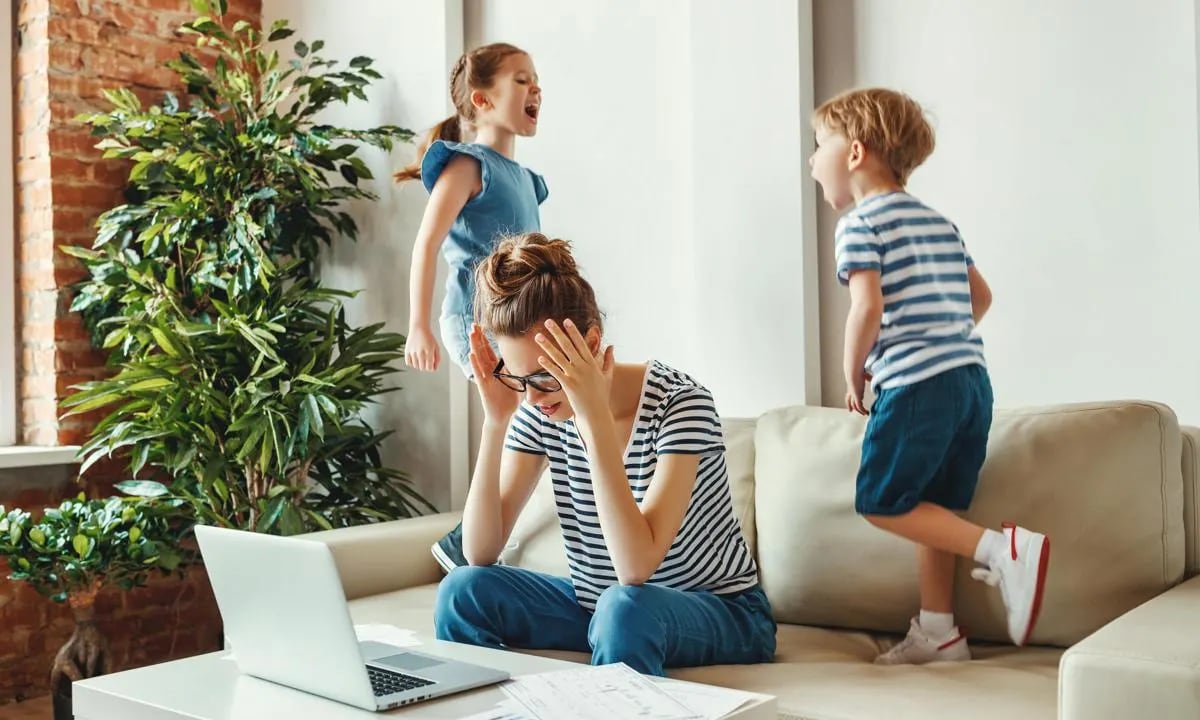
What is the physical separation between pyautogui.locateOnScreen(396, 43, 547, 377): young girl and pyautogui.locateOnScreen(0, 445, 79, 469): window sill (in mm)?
1252

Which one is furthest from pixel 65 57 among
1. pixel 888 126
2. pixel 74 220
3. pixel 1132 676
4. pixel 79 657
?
pixel 1132 676

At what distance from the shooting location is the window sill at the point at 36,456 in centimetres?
327

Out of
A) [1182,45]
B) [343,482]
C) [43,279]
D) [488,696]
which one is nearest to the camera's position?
[488,696]

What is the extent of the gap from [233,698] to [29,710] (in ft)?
7.13

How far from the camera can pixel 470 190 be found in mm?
2703

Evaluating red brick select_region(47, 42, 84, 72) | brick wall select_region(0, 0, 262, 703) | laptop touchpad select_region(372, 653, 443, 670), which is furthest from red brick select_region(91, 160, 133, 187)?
laptop touchpad select_region(372, 653, 443, 670)

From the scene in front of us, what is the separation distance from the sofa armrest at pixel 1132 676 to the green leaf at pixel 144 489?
243 centimetres

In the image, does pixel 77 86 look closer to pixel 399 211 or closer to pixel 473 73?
pixel 399 211

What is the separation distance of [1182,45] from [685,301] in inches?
49.2

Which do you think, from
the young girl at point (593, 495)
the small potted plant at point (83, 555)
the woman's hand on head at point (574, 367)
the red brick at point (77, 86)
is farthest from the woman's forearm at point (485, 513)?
the red brick at point (77, 86)

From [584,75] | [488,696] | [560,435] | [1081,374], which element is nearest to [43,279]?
[584,75]

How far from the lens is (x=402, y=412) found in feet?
11.4

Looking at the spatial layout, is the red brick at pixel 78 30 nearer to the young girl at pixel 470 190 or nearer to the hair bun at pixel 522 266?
the young girl at pixel 470 190

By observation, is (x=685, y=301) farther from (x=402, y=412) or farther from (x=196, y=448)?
(x=196, y=448)
